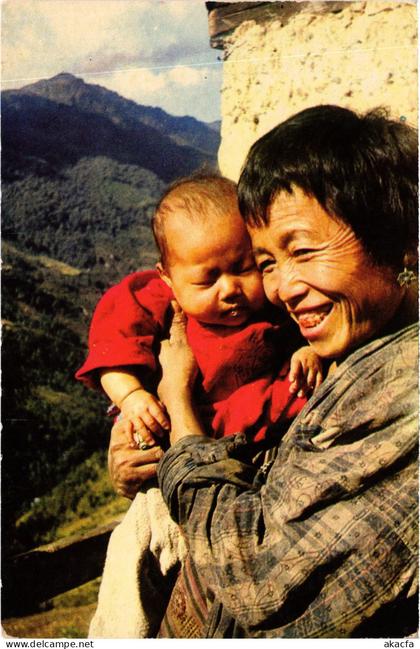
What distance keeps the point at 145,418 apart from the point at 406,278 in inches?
32.2

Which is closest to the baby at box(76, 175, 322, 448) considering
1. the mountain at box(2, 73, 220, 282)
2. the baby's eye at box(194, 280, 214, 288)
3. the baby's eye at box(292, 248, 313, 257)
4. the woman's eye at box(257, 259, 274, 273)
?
the baby's eye at box(194, 280, 214, 288)

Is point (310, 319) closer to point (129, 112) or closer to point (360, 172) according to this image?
point (360, 172)

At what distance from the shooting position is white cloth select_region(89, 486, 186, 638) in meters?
1.94

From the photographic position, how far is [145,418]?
1.96 m

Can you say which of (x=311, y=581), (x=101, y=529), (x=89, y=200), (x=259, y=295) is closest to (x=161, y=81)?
(x=259, y=295)

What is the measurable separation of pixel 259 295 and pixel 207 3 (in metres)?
1.62

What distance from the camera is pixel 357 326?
1.59 metres

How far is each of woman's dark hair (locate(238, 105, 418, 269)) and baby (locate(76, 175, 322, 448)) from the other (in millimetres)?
387

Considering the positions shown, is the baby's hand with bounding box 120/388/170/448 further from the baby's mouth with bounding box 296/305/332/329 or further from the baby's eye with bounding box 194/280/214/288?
the baby's mouth with bounding box 296/305/332/329

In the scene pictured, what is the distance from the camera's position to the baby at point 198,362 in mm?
1932

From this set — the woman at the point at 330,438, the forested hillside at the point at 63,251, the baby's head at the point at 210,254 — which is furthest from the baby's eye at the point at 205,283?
the forested hillside at the point at 63,251

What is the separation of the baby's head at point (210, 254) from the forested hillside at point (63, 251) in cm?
311

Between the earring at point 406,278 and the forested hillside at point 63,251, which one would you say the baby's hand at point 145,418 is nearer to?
the earring at point 406,278

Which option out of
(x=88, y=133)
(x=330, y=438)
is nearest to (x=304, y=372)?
(x=330, y=438)
